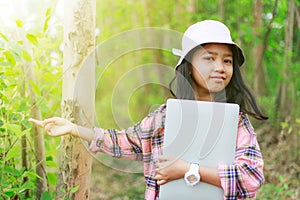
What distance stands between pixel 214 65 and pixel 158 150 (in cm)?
48

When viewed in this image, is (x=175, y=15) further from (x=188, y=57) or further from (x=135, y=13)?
(x=188, y=57)

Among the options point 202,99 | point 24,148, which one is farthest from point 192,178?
point 24,148

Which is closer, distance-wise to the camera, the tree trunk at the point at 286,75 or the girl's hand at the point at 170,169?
the girl's hand at the point at 170,169

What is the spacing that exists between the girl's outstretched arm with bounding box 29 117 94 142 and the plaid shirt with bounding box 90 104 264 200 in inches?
2.0

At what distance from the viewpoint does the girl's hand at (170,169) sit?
2.23 meters

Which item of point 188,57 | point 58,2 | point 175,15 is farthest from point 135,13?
point 188,57

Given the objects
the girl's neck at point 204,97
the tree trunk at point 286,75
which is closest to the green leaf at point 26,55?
the girl's neck at point 204,97

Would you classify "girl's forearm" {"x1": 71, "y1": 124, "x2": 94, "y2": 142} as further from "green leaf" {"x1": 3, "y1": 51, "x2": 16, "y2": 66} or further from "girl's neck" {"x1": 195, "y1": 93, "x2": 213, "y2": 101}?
"girl's neck" {"x1": 195, "y1": 93, "x2": 213, "y2": 101}

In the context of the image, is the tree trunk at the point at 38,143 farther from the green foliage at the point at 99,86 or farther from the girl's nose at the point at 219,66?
the girl's nose at the point at 219,66

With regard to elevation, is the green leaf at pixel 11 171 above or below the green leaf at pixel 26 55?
below

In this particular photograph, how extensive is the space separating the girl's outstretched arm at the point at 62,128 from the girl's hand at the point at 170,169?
44 centimetres

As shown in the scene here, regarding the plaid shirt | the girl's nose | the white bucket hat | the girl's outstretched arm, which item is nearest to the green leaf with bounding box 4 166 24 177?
the girl's outstretched arm

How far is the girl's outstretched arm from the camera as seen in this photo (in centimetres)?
250

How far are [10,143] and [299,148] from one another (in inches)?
145
